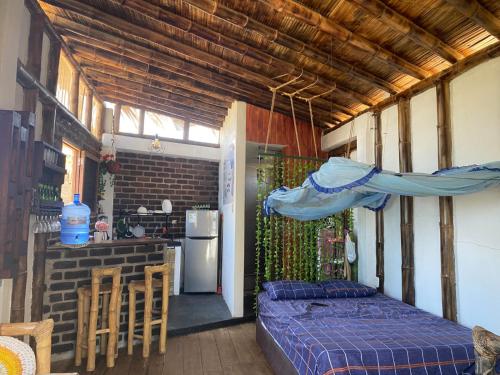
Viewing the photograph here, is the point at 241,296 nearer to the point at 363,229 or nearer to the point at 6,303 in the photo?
the point at 363,229

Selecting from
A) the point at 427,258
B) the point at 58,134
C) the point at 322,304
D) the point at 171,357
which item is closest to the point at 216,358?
the point at 171,357

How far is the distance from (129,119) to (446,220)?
15.7 feet

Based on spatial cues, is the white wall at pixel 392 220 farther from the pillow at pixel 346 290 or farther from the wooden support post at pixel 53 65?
the wooden support post at pixel 53 65

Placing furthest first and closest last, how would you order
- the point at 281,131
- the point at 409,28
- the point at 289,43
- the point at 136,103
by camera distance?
the point at 136,103 → the point at 281,131 → the point at 289,43 → the point at 409,28

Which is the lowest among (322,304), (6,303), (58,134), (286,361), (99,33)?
(286,361)

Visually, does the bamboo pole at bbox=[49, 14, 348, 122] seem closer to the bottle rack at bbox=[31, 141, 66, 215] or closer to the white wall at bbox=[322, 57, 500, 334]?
the bottle rack at bbox=[31, 141, 66, 215]

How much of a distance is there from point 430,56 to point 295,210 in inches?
75.1

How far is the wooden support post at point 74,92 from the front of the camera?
3502 millimetres

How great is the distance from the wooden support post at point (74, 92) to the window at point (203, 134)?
7.40ft

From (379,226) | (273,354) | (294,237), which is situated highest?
(379,226)

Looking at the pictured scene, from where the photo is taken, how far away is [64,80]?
10.7ft

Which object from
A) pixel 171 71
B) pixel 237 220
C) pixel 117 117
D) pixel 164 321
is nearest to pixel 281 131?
pixel 237 220

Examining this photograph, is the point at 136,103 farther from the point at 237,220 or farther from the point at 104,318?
the point at 104,318

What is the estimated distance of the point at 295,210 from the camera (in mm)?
3273
